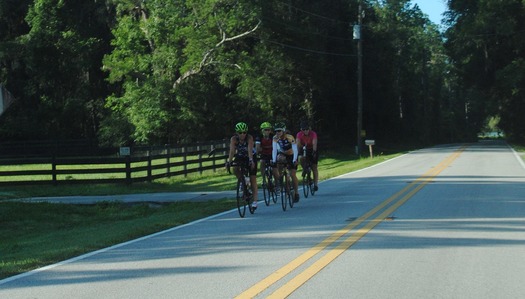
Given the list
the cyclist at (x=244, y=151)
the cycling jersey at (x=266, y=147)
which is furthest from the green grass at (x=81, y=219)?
the cycling jersey at (x=266, y=147)

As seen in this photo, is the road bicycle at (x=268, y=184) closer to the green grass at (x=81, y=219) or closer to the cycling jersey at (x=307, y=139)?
the green grass at (x=81, y=219)

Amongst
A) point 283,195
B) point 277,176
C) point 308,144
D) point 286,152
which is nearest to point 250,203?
point 283,195

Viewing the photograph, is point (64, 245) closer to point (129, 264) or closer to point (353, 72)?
Answer: point (129, 264)

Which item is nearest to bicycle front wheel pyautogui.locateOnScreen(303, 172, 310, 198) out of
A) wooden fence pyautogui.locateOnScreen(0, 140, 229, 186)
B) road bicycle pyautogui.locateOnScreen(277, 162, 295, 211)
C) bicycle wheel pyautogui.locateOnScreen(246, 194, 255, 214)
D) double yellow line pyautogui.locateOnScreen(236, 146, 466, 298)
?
road bicycle pyautogui.locateOnScreen(277, 162, 295, 211)

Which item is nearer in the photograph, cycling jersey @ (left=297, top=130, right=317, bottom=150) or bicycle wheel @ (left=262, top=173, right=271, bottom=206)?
bicycle wheel @ (left=262, top=173, right=271, bottom=206)

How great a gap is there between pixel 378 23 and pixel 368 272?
2475 inches

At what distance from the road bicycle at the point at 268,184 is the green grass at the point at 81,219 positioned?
0.93 metres

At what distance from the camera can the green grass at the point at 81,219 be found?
10.4 metres

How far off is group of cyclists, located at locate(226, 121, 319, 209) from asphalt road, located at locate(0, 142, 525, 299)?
97 cm

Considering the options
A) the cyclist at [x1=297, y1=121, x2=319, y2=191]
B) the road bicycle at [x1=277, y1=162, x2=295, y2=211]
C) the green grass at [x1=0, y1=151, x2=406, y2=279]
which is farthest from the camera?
the cyclist at [x1=297, y1=121, x2=319, y2=191]

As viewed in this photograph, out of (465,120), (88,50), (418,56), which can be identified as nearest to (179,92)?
(88,50)

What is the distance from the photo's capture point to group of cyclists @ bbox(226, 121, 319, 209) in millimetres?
14047

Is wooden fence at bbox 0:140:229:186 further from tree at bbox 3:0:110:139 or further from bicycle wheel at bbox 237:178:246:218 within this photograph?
tree at bbox 3:0:110:139

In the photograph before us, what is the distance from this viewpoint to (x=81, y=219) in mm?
17297
